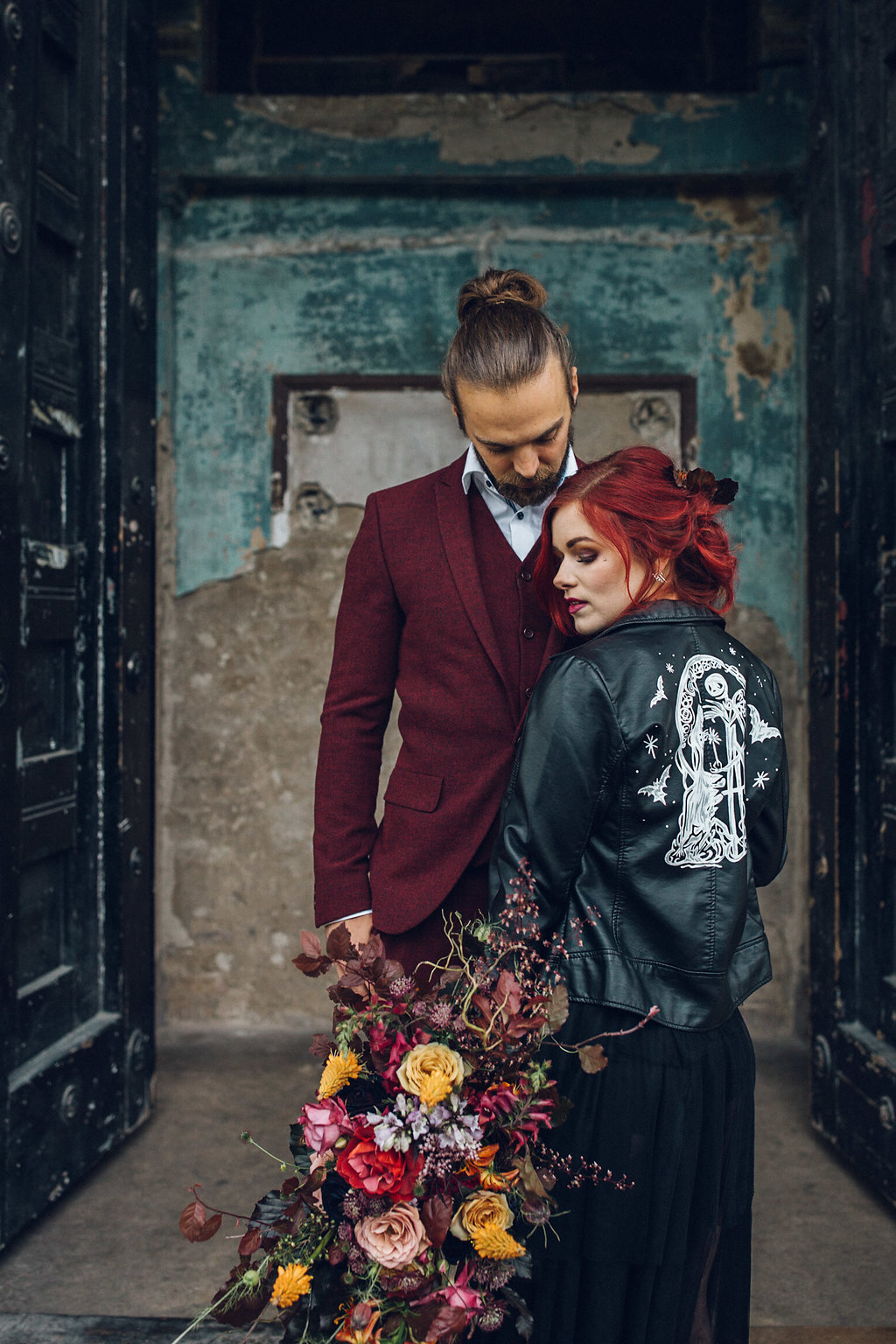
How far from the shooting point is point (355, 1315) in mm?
1271

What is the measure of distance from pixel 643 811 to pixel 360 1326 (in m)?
0.74

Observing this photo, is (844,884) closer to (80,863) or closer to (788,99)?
(80,863)

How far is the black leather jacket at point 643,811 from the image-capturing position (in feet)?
4.81

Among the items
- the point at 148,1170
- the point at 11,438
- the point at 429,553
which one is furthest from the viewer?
the point at 148,1170

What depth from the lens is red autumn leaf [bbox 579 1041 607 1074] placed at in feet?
4.57

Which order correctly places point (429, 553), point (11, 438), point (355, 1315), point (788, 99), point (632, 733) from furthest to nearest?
point (788, 99) < point (11, 438) < point (429, 553) < point (632, 733) < point (355, 1315)

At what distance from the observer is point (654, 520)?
1.54 meters

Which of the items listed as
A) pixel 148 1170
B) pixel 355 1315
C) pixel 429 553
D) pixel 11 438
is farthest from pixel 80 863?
pixel 355 1315

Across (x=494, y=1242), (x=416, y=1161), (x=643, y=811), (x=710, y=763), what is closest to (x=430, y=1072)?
(x=416, y=1161)

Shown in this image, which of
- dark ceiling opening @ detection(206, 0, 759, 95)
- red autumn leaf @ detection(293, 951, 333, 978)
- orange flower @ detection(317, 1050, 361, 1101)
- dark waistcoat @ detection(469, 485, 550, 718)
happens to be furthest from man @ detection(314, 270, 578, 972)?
dark ceiling opening @ detection(206, 0, 759, 95)

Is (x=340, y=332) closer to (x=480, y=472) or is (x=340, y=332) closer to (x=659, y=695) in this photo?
(x=480, y=472)

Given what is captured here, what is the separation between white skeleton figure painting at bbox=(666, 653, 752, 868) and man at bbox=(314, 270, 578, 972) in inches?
14.0

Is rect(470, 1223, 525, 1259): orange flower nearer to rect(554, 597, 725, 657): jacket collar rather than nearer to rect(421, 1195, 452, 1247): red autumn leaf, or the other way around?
rect(421, 1195, 452, 1247): red autumn leaf

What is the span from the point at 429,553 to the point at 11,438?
44.4 inches
